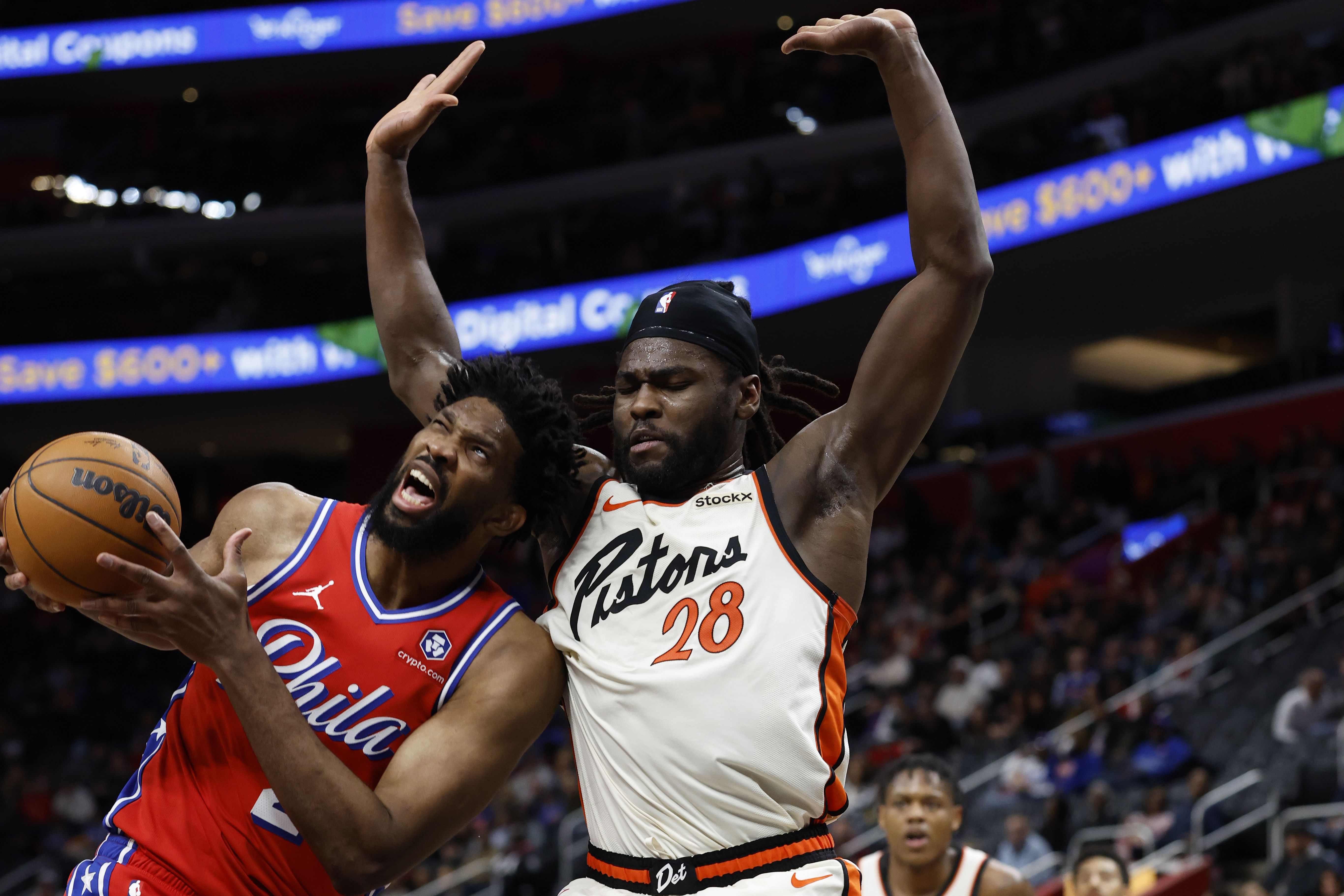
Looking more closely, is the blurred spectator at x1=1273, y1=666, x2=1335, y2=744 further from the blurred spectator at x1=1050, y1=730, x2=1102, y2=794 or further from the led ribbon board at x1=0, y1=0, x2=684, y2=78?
the led ribbon board at x1=0, y1=0, x2=684, y2=78

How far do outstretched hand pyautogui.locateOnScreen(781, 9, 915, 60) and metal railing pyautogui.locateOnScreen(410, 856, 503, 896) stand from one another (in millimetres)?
9910

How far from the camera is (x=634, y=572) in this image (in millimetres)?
3539

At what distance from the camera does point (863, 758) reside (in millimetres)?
12617

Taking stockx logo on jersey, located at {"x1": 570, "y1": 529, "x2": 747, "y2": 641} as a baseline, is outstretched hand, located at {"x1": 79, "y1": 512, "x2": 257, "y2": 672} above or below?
below

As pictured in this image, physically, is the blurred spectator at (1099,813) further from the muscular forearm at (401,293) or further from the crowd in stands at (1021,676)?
the muscular forearm at (401,293)

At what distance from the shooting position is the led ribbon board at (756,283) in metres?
15.0

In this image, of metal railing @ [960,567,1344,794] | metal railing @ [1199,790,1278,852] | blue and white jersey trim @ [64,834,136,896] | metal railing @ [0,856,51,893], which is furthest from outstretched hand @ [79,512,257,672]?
metal railing @ [0,856,51,893]

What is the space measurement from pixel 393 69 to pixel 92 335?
8066 mm

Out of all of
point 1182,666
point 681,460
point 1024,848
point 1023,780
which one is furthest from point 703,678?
point 1182,666

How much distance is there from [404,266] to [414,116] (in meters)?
0.43

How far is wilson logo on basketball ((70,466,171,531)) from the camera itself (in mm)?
3061

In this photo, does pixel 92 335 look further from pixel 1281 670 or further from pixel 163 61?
pixel 1281 670

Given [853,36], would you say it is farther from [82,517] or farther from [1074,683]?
[1074,683]

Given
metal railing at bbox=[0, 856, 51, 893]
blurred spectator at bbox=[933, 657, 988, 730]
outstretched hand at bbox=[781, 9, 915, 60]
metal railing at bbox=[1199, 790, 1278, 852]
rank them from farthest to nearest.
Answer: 1. metal railing at bbox=[0, 856, 51, 893]
2. blurred spectator at bbox=[933, 657, 988, 730]
3. metal railing at bbox=[1199, 790, 1278, 852]
4. outstretched hand at bbox=[781, 9, 915, 60]
